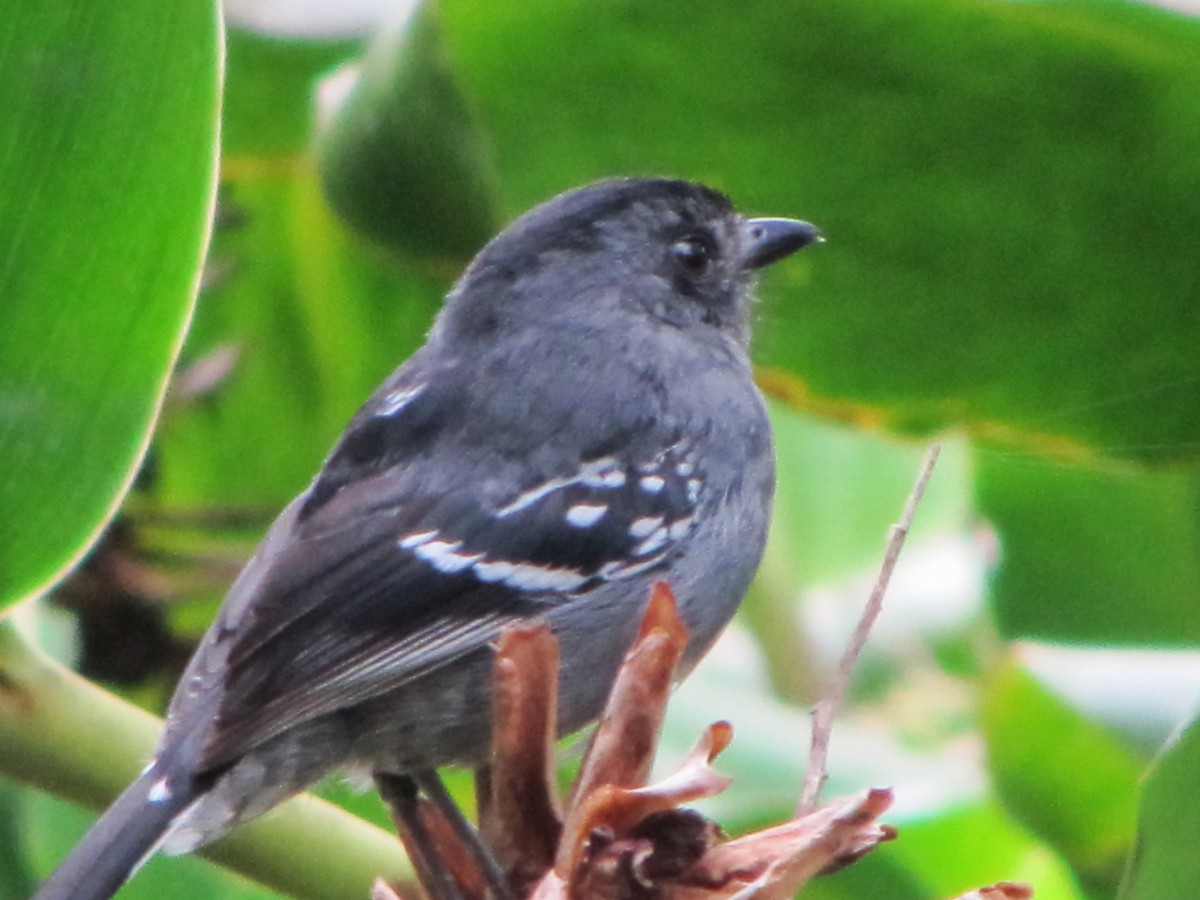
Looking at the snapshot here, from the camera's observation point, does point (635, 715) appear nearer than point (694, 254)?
Yes

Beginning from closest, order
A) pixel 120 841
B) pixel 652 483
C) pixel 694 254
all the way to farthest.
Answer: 1. pixel 120 841
2. pixel 652 483
3. pixel 694 254

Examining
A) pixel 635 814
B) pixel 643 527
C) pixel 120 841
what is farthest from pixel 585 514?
pixel 635 814

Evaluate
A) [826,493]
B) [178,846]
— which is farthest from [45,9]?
[826,493]

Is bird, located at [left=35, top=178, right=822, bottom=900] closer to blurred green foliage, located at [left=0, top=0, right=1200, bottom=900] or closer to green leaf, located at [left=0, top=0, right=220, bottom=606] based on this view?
blurred green foliage, located at [left=0, top=0, right=1200, bottom=900]

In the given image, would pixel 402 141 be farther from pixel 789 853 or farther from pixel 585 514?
pixel 789 853

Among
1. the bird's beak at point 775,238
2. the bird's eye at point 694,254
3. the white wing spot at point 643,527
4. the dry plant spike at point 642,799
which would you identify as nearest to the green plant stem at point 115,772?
the dry plant spike at point 642,799

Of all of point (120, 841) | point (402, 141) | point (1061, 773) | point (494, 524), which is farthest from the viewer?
point (1061, 773)
